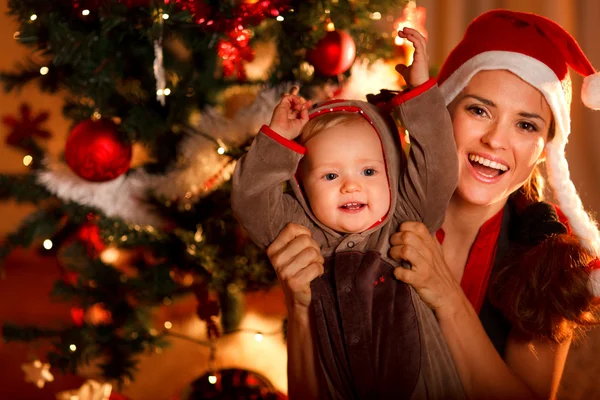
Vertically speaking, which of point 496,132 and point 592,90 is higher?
point 592,90

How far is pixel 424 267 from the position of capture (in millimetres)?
1406

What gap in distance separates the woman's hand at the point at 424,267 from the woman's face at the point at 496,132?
0.67ft

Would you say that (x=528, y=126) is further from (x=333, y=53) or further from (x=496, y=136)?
(x=333, y=53)

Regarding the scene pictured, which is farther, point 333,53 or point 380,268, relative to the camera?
point 333,53

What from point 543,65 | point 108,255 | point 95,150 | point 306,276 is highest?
point 543,65

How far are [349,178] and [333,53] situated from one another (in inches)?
27.1

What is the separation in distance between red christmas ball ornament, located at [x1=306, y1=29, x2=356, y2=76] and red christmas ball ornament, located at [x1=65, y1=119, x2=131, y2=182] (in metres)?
0.64

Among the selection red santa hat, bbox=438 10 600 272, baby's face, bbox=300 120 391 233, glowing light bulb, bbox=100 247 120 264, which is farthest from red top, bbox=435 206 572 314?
glowing light bulb, bbox=100 247 120 264

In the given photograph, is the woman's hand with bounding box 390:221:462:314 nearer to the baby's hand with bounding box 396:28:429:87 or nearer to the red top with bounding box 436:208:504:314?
the red top with bounding box 436:208:504:314

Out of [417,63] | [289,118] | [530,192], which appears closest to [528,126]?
[530,192]

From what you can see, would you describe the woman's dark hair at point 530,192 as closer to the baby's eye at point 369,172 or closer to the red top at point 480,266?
the red top at point 480,266

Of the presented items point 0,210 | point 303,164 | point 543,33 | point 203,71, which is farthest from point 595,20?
point 0,210

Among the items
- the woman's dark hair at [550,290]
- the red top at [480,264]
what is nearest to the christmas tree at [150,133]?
the red top at [480,264]

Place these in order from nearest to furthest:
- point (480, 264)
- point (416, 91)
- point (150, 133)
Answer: point (416, 91), point (480, 264), point (150, 133)
